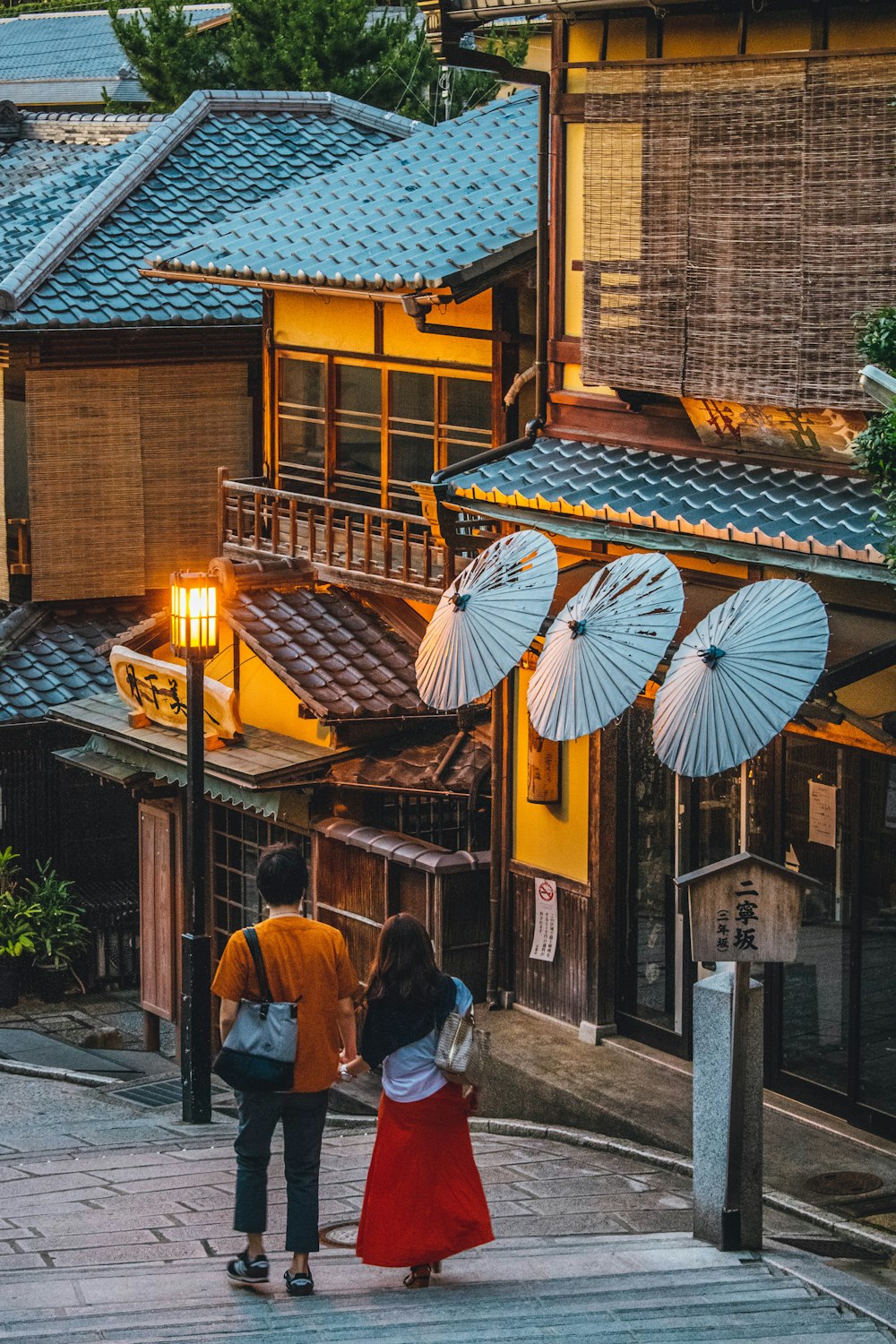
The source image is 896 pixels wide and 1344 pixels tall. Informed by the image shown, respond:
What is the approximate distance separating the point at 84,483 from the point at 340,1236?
44.9ft

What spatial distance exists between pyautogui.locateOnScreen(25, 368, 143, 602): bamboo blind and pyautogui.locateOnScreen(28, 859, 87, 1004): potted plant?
3.55m

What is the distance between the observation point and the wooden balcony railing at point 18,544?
21766 millimetres

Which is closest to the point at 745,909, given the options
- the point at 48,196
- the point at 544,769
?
the point at 544,769

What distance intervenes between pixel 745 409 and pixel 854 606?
1.80 metres

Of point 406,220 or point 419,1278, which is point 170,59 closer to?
point 406,220

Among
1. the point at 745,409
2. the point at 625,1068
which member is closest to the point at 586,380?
the point at 745,409

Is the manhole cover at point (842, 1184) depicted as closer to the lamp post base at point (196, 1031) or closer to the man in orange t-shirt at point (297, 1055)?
the man in orange t-shirt at point (297, 1055)

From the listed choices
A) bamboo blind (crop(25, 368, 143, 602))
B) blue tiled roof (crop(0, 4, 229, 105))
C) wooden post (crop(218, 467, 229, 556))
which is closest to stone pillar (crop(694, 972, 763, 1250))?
wooden post (crop(218, 467, 229, 556))

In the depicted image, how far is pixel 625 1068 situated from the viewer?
44.2 feet

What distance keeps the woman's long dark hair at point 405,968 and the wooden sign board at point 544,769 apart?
6.23m

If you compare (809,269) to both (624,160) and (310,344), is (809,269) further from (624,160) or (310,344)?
(310,344)

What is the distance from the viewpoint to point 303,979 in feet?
27.2

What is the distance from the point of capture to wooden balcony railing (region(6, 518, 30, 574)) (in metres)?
21.8

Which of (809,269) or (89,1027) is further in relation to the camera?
(89,1027)
